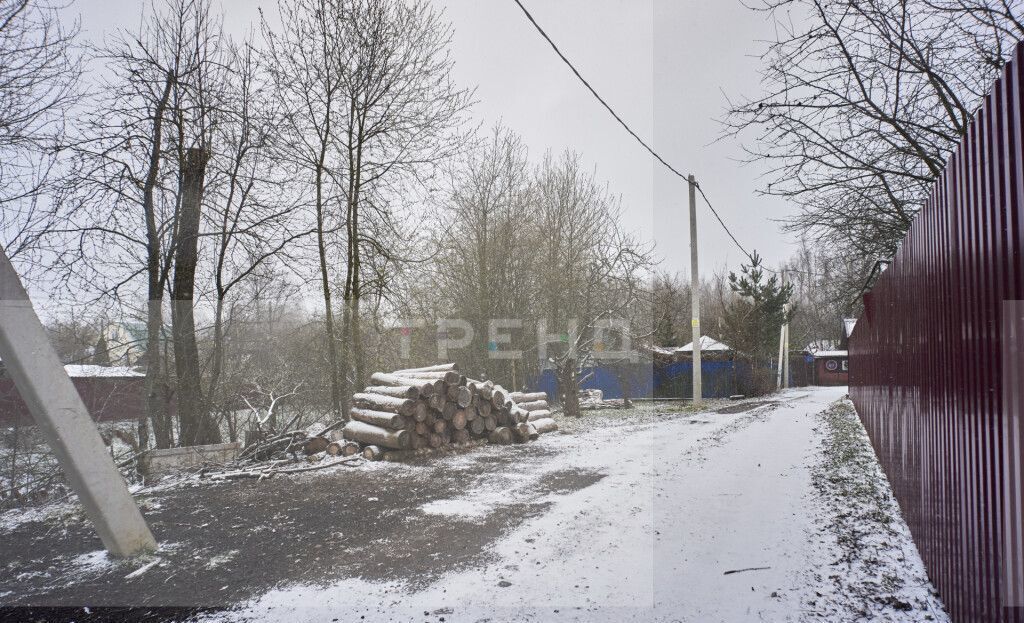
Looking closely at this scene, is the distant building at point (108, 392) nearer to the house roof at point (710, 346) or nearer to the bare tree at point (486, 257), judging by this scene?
the bare tree at point (486, 257)

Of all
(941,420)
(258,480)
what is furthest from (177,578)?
(941,420)

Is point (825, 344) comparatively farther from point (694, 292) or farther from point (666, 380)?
point (694, 292)

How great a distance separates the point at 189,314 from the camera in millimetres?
10109

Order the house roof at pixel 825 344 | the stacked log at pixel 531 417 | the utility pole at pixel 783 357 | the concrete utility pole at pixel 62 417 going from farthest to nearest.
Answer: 1. the house roof at pixel 825 344
2. the utility pole at pixel 783 357
3. the stacked log at pixel 531 417
4. the concrete utility pole at pixel 62 417

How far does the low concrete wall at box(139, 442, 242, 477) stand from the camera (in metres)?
8.34

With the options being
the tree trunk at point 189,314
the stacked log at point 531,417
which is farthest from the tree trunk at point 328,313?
the stacked log at point 531,417

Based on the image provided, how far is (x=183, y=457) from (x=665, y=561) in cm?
743

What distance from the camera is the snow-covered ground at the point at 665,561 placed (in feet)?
12.7

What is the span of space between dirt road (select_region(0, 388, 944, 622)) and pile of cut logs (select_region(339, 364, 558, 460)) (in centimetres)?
130

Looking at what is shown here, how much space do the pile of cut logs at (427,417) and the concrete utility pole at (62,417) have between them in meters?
4.72

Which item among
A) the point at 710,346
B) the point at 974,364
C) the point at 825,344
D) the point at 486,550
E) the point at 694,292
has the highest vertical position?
the point at 694,292

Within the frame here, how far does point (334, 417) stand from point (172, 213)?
16.4ft

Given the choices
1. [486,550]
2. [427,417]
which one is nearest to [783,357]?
[427,417]

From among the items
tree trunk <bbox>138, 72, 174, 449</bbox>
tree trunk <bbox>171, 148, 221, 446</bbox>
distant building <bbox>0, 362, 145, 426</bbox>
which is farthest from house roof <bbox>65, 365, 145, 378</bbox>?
tree trunk <bbox>171, 148, 221, 446</bbox>
